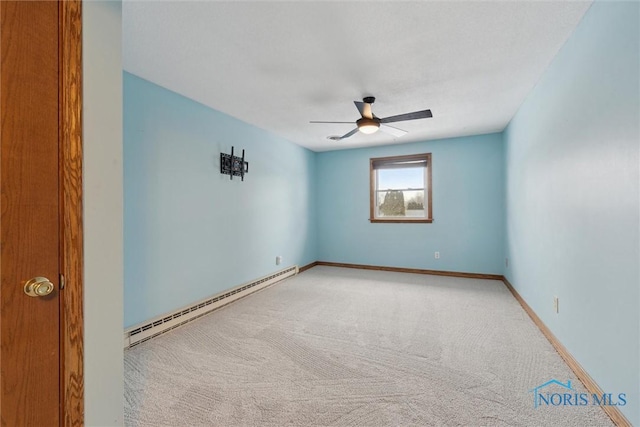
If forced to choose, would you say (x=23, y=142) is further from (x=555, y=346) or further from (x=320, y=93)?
(x=555, y=346)

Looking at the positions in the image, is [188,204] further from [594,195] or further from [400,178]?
[400,178]

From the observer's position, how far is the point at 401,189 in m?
5.23

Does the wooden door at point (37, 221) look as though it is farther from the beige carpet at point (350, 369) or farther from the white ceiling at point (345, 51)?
the white ceiling at point (345, 51)

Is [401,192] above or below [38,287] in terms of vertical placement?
above

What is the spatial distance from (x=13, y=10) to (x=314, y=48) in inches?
63.1

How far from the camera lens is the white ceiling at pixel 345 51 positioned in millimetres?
1697

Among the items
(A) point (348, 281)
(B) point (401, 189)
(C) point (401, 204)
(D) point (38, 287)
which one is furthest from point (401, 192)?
(D) point (38, 287)

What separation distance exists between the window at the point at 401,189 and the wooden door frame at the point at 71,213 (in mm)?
4685

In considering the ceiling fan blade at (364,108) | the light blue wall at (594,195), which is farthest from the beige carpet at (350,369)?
the ceiling fan blade at (364,108)

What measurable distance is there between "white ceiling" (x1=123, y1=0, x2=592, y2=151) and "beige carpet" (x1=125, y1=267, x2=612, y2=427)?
2333mm

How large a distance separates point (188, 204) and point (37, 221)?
2.04 meters

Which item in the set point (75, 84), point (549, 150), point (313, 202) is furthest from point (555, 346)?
point (313, 202)

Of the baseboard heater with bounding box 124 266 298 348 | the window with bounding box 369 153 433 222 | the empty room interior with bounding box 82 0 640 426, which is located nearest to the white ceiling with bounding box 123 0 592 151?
the empty room interior with bounding box 82 0 640 426

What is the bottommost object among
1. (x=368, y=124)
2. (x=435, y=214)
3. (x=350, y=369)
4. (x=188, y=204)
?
(x=350, y=369)
